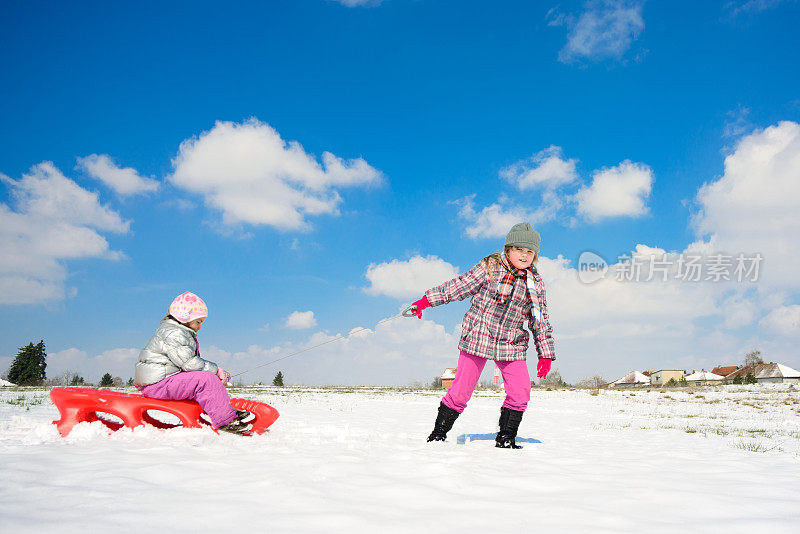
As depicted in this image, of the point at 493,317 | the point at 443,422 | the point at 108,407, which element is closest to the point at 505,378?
the point at 493,317

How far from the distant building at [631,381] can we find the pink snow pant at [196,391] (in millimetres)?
96569

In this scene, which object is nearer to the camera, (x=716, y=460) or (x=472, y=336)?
(x=716, y=460)

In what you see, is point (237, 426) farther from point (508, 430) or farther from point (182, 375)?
point (508, 430)

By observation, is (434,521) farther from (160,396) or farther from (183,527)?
(160,396)

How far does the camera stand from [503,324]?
18.0 feet

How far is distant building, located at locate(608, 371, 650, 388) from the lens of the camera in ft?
296

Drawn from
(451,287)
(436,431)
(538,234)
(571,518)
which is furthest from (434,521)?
(538,234)

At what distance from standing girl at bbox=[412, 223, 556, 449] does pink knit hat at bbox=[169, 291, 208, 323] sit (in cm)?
242

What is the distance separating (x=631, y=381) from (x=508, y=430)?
97.9 m

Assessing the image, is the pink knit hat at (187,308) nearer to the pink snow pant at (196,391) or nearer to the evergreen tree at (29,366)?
the pink snow pant at (196,391)

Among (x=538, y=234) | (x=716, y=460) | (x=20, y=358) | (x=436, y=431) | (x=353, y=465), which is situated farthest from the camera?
(x=20, y=358)

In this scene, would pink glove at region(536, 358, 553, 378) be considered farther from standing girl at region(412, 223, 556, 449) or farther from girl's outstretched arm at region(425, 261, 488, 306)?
girl's outstretched arm at region(425, 261, 488, 306)

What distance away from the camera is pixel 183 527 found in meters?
2.06

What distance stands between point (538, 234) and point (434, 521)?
4063mm
